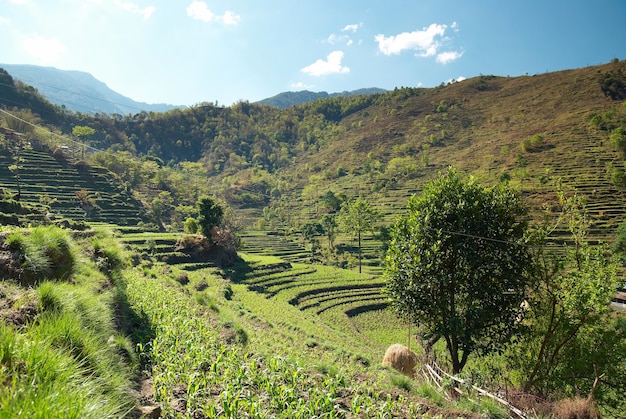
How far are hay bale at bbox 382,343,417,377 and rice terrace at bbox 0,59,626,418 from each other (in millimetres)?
130

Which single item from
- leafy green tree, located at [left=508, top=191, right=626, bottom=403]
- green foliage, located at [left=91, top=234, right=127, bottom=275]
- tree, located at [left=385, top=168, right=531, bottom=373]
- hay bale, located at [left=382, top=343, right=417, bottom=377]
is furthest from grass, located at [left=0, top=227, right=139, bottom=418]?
leafy green tree, located at [left=508, top=191, right=626, bottom=403]

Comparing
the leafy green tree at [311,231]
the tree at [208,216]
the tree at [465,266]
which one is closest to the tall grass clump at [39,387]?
the tree at [465,266]

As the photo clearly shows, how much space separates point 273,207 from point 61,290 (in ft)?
334

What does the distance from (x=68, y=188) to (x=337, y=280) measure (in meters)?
47.9

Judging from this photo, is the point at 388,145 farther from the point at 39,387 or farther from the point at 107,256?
the point at 39,387

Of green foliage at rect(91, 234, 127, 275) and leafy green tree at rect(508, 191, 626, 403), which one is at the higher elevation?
green foliage at rect(91, 234, 127, 275)

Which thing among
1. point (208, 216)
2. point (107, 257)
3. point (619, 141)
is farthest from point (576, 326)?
point (619, 141)

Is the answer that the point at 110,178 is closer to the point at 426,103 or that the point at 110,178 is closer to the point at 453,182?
the point at 453,182

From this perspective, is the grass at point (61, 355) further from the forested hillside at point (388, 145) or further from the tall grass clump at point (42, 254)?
the forested hillside at point (388, 145)

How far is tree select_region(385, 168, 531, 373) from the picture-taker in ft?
38.7

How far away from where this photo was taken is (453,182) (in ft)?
41.8

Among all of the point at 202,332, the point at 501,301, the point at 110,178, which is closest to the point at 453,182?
the point at 501,301

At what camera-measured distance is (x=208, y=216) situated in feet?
149

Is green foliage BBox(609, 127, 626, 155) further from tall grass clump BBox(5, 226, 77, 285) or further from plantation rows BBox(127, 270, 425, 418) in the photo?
tall grass clump BBox(5, 226, 77, 285)
